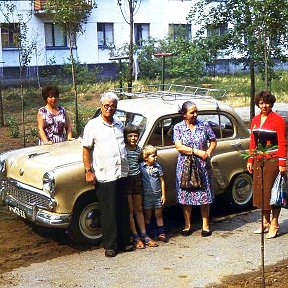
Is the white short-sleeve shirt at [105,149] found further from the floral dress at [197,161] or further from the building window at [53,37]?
the building window at [53,37]

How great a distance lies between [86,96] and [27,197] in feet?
56.9

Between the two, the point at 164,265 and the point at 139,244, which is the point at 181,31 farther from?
the point at 164,265

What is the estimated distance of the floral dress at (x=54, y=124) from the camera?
8.00 m

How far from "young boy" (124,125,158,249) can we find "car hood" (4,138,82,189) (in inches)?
23.8

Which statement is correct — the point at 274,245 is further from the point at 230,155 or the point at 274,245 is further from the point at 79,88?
the point at 79,88

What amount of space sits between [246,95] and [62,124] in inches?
673

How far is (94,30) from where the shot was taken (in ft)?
115

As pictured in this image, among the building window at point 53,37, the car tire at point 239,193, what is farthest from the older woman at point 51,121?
the building window at point 53,37

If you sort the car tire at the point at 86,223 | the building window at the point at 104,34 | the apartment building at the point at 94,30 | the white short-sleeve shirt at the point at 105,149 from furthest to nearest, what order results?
the building window at the point at 104,34 < the apartment building at the point at 94,30 < the car tire at the point at 86,223 < the white short-sleeve shirt at the point at 105,149

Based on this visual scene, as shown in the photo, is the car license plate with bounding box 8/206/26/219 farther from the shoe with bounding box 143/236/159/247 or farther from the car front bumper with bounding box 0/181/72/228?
the shoe with bounding box 143/236/159/247

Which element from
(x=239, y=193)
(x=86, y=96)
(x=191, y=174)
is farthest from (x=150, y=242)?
(x=86, y=96)

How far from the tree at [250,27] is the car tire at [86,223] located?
659 cm

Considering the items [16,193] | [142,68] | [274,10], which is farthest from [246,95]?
[16,193]

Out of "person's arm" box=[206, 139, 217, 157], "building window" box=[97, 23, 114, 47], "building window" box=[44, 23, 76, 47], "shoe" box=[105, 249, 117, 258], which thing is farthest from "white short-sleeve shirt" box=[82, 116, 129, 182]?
"building window" box=[97, 23, 114, 47]
